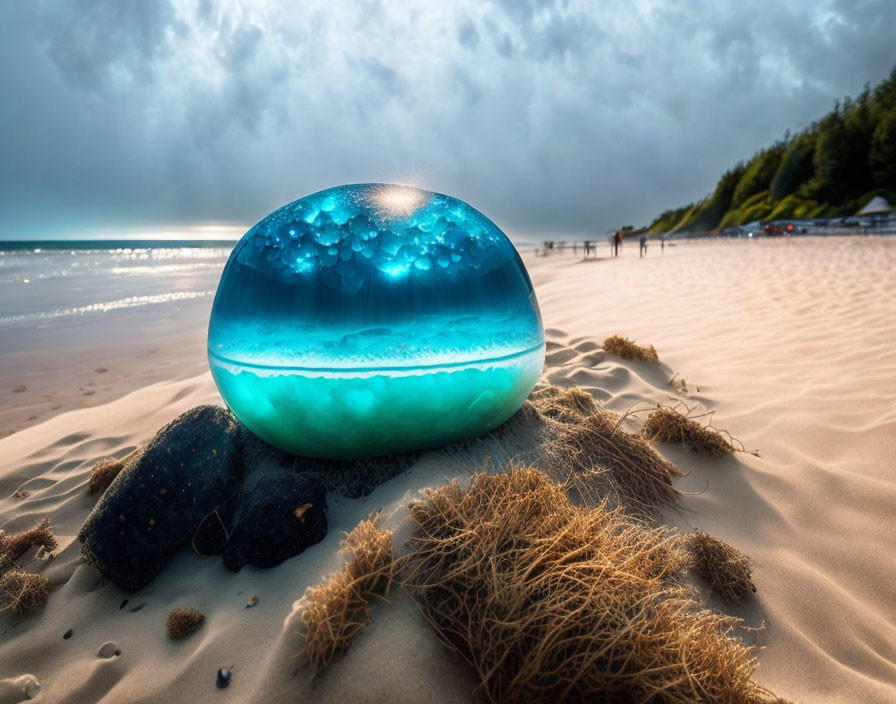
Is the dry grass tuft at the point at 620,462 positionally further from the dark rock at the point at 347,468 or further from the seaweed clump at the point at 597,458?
the dark rock at the point at 347,468

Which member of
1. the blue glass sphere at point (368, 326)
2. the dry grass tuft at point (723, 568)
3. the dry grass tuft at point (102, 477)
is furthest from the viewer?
the dry grass tuft at point (102, 477)

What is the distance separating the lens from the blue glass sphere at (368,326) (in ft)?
7.23

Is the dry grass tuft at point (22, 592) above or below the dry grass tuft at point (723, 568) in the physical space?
above

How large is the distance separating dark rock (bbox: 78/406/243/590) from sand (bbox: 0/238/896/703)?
0.13 metres

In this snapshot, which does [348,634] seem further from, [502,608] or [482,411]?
[482,411]

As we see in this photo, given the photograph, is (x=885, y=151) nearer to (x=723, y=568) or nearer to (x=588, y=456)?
→ (x=588, y=456)

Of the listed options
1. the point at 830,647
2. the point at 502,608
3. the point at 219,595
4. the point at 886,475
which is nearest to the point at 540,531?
the point at 502,608

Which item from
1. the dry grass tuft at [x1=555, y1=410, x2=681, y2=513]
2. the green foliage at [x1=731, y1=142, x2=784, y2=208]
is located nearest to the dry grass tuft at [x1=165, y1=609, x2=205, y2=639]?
the dry grass tuft at [x1=555, y1=410, x2=681, y2=513]

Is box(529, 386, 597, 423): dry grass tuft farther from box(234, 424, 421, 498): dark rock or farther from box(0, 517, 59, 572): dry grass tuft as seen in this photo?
box(0, 517, 59, 572): dry grass tuft

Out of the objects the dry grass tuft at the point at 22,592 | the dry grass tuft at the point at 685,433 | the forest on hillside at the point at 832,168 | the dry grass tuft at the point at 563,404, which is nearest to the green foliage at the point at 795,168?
the forest on hillside at the point at 832,168

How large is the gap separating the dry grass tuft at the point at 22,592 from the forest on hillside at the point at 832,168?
176 feet

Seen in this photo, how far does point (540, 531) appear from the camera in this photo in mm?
1732

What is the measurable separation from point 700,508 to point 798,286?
7933 millimetres

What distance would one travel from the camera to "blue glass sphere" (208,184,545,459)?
2203 millimetres
